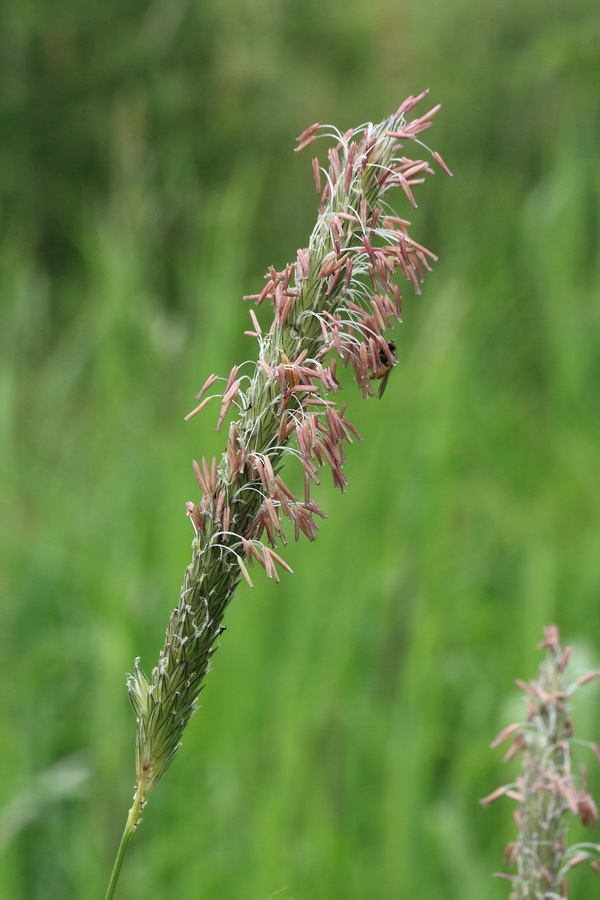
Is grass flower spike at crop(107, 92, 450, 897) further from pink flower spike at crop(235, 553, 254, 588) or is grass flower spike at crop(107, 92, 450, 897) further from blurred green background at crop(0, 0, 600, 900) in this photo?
blurred green background at crop(0, 0, 600, 900)

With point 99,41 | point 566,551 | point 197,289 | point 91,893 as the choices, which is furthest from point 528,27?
point 91,893

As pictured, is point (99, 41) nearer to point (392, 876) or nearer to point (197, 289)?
point (197, 289)

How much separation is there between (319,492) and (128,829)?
3576 mm

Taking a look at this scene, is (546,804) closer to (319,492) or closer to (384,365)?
(384,365)

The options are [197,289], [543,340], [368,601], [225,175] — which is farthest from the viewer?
[225,175]

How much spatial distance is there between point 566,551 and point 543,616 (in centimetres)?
111

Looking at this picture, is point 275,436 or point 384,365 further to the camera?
point 384,365

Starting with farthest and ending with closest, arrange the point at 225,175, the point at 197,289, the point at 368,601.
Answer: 1. the point at 225,175
2. the point at 197,289
3. the point at 368,601

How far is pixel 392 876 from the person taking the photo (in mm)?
3113

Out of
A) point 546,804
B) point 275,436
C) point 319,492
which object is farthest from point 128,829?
point 319,492

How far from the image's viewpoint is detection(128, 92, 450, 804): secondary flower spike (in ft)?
2.64

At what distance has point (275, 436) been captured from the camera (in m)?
0.83

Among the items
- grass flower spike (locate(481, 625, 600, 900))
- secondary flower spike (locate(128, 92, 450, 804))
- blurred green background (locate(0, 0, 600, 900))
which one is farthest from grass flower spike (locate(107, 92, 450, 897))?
blurred green background (locate(0, 0, 600, 900))

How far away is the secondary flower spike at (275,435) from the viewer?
0.81 metres
